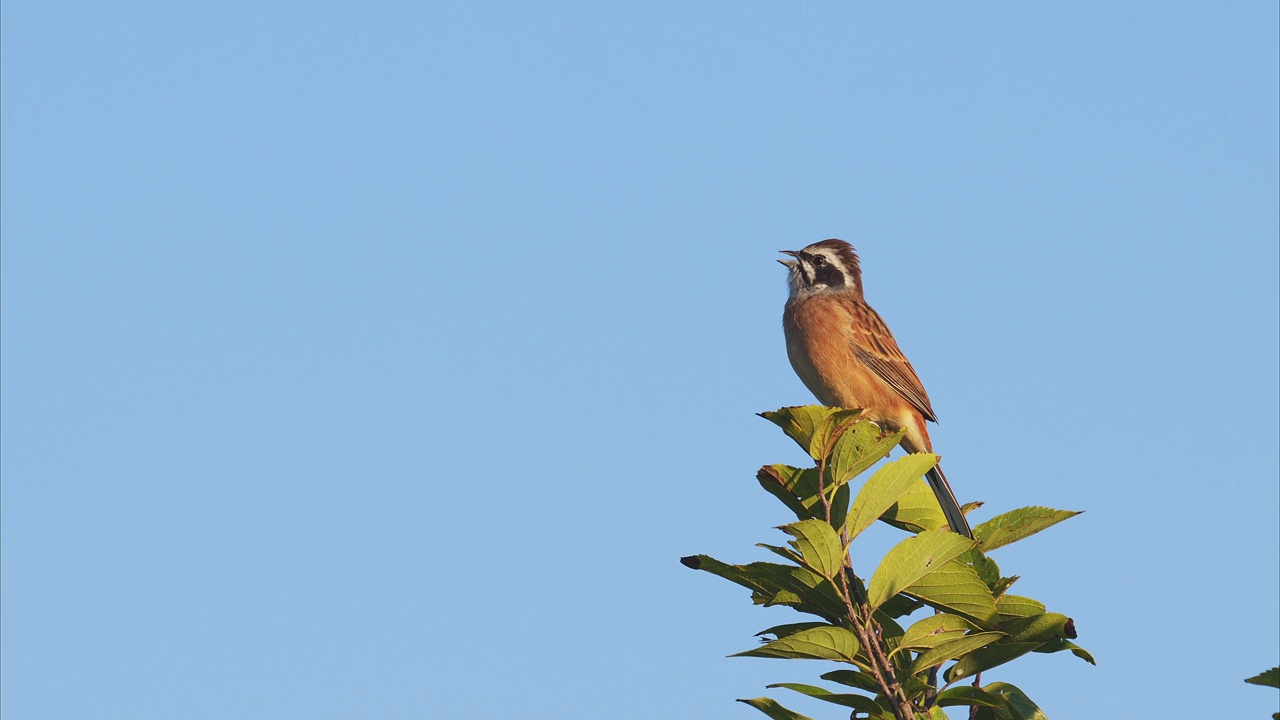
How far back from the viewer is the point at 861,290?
12734 mm

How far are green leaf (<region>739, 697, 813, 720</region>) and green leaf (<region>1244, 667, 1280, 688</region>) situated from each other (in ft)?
4.49

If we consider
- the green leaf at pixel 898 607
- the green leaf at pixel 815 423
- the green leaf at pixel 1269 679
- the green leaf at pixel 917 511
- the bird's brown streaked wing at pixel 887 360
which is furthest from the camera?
the bird's brown streaked wing at pixel 887 360

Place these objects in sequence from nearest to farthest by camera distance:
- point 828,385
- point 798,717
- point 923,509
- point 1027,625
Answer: point 798,717 < point 1027,625 < point 923,509 < point 828,385

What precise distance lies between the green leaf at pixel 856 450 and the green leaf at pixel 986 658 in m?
0.83

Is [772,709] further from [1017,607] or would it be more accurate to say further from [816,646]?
[1017,607]

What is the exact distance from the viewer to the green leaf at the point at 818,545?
4.29 metres

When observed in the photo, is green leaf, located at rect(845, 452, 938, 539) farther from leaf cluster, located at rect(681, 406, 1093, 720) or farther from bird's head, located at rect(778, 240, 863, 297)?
bird's head, located at rect(778, 240, 863, 297)

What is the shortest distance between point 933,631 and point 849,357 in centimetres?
699

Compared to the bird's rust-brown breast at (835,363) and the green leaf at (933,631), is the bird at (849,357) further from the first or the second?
the green leaf at (933,631)

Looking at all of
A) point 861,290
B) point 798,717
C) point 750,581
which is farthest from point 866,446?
point 861,290

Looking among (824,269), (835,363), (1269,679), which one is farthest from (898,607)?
(824,269)

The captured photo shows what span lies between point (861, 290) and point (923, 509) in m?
7.64

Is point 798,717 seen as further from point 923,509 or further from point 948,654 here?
point 923,509

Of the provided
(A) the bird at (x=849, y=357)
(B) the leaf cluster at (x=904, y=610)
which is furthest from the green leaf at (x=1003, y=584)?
(A) the bird at (x=849, y=357)
